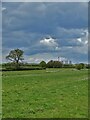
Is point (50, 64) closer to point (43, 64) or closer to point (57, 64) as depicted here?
point (57, 64)

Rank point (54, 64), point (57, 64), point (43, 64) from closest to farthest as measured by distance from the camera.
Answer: point (43, 64) < point (54, 64) < point (57, 64)

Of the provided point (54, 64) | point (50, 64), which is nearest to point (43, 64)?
point (50, 64)

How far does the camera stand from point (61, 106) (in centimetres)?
2031

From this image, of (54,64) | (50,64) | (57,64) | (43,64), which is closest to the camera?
(43,64)

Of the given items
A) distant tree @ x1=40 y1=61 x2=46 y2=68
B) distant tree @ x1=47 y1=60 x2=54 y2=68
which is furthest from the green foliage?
distant tree @ x1=40 y1=61 x2=46 y2=68

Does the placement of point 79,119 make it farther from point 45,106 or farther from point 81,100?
point 81,100

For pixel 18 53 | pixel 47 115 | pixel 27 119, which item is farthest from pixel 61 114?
pixel 18 53

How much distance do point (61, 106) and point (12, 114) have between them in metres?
4.18

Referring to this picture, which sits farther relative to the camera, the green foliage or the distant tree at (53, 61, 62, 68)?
the distant tree at (53, 61, 62, 68)

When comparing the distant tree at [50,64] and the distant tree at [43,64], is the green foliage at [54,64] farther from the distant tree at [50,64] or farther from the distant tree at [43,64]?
the distant tree at [43,64]

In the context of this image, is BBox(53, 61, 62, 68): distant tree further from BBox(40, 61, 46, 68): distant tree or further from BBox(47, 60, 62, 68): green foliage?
BBox(40, 61, 46, 68): distant tree

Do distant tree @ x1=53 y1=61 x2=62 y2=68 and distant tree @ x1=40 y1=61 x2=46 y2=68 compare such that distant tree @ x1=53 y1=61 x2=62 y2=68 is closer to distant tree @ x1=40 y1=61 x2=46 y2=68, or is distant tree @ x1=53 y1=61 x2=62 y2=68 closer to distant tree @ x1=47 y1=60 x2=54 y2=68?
distant tree @ x1=47 y1=60 x2=54 y2=68

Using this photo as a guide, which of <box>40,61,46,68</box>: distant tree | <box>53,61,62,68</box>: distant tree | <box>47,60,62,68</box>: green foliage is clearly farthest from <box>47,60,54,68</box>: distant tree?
<box>40,61,46,68</box>: distant tree

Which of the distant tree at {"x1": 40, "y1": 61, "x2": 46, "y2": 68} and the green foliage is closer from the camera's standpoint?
the distant tree at {"x1": 40, "y1": 61, "x2": 46, "y2": 68}
